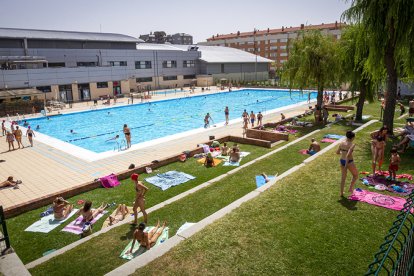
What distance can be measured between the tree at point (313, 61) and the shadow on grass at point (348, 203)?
1677 cm

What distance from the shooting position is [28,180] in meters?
14.7

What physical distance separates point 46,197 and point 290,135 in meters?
15.1

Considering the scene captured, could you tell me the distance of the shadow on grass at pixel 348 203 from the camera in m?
8.24

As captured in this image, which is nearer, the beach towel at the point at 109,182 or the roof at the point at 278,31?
the beach towel at the point at 109,182

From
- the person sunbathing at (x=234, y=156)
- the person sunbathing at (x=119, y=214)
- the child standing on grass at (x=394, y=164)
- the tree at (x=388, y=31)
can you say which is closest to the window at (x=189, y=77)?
the tree at (x=388, y=31)

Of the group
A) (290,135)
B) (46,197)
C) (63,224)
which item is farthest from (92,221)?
(290,135)

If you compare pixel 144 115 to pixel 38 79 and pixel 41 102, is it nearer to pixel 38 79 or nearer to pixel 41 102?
pixel 41 102

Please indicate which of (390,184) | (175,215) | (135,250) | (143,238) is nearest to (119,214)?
(175,215)

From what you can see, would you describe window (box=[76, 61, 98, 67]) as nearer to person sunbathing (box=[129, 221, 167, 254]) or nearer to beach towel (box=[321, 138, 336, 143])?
beach towel (box=[321, 138, 336, 143])

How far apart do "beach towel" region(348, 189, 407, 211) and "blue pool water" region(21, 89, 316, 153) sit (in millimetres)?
17267

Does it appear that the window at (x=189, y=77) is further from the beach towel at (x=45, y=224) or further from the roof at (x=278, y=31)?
the beach towel at (x=45, y=224)

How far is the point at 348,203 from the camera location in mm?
8539

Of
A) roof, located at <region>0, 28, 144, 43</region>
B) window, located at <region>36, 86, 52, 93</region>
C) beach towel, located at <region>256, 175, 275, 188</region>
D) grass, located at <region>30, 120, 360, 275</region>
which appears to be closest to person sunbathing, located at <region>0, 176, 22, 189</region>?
grass, located at <region>30, 120, 360, 275</region>

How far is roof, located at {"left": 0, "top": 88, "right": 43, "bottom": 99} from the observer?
35.5 meters
